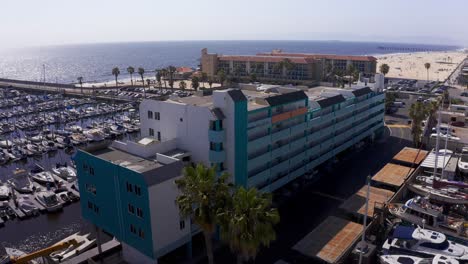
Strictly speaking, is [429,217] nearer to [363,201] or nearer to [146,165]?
[363,201]

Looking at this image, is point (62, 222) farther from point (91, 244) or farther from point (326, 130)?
point (326, 130)

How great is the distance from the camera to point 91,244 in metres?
55.9

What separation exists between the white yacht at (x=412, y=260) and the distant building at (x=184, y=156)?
69.3 feet

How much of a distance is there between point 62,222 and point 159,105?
1191 inches

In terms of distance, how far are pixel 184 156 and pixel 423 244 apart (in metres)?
34.4

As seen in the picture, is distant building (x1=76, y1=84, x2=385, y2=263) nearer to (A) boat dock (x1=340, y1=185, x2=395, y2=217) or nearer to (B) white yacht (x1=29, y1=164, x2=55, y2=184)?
(A) boat dock (x1=340, y1=185, x2=395, y2=217)

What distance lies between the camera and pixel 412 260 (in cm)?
4525

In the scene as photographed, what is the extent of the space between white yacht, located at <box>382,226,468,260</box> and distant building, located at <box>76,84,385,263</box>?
66.8 ft

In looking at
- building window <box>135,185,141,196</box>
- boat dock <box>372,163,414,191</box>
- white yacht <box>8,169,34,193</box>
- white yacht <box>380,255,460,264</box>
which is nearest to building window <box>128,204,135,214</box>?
building window <box>135,185,141,196</box>

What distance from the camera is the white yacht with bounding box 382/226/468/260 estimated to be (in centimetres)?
4656

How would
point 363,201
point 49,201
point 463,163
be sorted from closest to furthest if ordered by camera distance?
point 363,201
point 49,201
point 463,163

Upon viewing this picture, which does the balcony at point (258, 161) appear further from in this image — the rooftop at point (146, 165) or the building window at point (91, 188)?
the building window at point (91, 188)

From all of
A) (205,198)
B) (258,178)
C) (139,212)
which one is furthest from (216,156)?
(205,198)

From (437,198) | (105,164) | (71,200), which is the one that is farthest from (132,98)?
(437,198)
